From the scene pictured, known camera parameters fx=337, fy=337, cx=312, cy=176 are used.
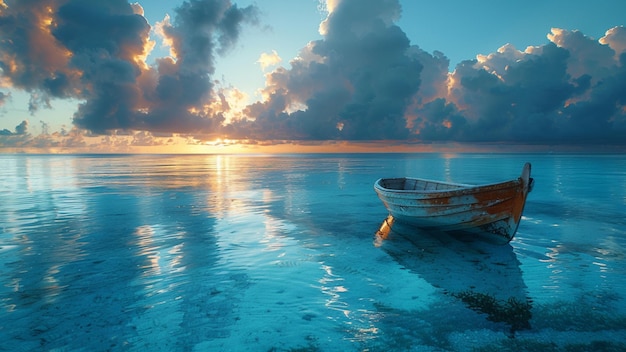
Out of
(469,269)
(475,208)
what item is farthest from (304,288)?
(475,208)

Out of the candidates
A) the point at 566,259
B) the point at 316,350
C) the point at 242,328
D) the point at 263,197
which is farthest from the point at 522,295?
the point at 263,197

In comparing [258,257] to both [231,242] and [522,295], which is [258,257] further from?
[522,295]

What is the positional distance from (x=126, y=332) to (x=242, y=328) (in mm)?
2336

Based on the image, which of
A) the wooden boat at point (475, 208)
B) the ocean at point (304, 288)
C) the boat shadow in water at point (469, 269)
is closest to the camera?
the ocean at point (304, 288)

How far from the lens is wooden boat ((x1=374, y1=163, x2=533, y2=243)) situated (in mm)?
11602

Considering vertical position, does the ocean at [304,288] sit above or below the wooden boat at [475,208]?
below

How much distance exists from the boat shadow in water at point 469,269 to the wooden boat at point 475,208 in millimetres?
665

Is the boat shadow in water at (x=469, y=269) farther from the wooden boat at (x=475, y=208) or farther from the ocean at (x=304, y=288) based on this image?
the wooden boat at (x=475, y=208)

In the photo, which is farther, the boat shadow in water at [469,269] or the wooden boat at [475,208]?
the wooden boat at [475,208]

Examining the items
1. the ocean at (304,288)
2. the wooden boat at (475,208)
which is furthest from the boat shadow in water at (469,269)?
the wooden boat at (475,208)

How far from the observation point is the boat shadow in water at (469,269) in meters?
7.67

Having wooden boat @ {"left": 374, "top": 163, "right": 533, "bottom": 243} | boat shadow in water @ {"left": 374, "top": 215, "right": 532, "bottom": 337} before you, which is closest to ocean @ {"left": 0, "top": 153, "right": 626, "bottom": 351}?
boat shadow in water @ {"left": 374, "top": 215, "right": 532, "bottom": 337}

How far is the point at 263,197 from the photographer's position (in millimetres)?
28047

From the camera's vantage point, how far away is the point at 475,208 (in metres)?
12.1
